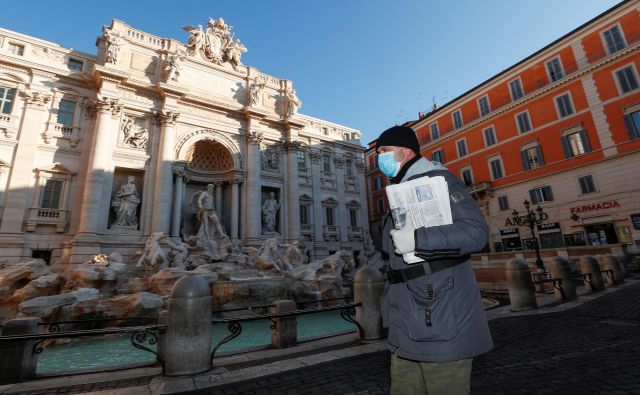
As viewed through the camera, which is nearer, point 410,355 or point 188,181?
point 410,355

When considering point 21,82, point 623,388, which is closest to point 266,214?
point 21,82

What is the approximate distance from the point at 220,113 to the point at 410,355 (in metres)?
23.0

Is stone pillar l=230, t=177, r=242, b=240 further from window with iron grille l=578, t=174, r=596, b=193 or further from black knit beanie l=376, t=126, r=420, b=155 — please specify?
window with iron grille l=578, t=174, r=596, b=193

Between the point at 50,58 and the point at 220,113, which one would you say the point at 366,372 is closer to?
the point at 220,113

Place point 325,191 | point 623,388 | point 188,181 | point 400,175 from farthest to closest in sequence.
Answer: point 325,191, point 188,181, point 623,388, point 400,175

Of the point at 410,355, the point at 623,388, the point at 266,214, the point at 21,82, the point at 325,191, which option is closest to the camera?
the point at 410,355

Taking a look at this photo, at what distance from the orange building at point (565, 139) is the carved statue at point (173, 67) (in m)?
24.5

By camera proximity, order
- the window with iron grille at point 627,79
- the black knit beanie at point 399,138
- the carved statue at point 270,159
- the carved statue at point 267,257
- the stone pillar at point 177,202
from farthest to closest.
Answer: the carved statue at point 270,159
the window with iron grille at point 627,79
the stone pillar at point 177,202
the carved statue at point 267,257
the black knit beanie at point 399,138

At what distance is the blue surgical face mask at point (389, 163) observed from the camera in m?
2.29

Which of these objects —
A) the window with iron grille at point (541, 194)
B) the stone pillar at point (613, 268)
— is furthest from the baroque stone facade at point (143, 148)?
the stone pillar at point (613, 268)

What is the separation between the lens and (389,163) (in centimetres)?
231

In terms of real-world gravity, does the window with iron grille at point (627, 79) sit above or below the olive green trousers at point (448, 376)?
above

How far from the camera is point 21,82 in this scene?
54.0 ft

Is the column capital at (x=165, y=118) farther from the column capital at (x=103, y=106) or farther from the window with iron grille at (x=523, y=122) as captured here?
the window with iron grille at (x=523, y=122)
